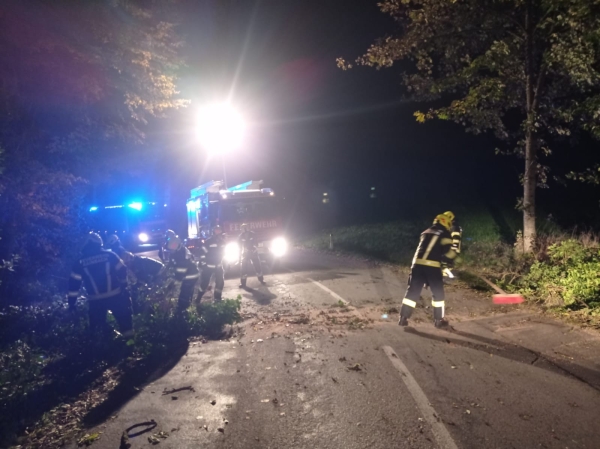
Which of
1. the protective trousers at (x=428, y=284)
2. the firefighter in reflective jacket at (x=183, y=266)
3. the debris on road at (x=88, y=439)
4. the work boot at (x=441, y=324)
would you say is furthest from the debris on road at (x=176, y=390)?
the work boot at (x=441, y=324)

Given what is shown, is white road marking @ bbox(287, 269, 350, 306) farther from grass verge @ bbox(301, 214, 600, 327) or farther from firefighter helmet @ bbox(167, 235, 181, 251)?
firefighter helmet @ bbox(167, 235, 181, 251)

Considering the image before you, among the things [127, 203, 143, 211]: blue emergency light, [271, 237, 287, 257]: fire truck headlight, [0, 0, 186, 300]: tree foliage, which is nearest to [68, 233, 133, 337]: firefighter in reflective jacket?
[0, 0, 186, 300]: tree foliage

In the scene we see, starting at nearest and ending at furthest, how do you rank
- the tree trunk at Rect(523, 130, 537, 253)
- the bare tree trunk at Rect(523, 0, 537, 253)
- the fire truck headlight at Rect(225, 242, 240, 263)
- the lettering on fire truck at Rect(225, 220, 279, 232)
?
the bare tree trunk at Rect(523, 0, 537, 253), the tree trunk at Rect(523, 130, 537, 253), the fire truck headlight at Rect(225, 242, 240, 263), the lettering on fire truck at Rect(225, 220, 279, 232)

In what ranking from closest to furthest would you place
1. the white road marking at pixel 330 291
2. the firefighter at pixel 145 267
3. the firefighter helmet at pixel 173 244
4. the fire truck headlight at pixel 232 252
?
the firefighter helmet at pixel 173 244, the firefighter at pixel 145 267, the white road marking at pixel 330 291, the fire truck headlight at pixel 232 252

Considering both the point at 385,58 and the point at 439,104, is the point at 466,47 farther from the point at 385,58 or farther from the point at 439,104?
the point at 439,104

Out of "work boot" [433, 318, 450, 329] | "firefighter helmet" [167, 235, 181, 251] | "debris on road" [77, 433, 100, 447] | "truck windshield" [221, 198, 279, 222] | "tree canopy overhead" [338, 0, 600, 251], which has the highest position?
"tree canopy overhead" [338, 0, 600, 251]

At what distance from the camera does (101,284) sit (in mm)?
7383

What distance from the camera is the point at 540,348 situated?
21.0 feet

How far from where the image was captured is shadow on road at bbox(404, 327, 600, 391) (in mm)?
5375

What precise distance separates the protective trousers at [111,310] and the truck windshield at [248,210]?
357 inches

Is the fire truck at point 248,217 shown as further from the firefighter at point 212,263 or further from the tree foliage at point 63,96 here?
the tree foliage at point 63,96

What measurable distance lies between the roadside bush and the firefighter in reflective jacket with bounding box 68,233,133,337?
23.5 ft

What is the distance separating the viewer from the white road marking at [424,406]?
13.3ft

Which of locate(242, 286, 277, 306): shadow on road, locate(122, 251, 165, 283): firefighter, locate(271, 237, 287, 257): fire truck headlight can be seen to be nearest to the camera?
locate(122, 251, 165, 283): firefighter
